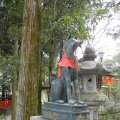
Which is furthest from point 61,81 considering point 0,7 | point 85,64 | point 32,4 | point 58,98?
point 0,7

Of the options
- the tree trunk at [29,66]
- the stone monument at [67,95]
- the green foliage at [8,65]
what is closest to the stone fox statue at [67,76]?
the stone monument at [67,95]

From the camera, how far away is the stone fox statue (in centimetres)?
466

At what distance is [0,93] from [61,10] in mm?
12689

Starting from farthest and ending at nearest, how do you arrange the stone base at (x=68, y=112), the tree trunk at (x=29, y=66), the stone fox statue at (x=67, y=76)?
1. the tree trunk at (x=29, y=66)
2. the stone fox statue at (x=67, y=76)
3. the stone base at (x=68, y=112)

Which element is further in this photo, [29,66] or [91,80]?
[91,80]

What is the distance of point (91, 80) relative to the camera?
9.05m

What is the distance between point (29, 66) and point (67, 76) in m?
2.36

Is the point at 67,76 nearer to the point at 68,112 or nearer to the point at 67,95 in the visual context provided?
the point at 67,95

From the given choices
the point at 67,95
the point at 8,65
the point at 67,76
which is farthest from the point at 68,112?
the point at 8,65

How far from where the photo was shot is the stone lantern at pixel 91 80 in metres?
8.76

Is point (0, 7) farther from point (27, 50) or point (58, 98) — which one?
point (58, 98)

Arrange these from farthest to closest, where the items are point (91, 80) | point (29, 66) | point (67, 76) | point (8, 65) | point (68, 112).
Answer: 1. point (8, 65)
2. point (91, 80)
3. point (29, 66)
4. point (67, 76)
5. point (68, 112)

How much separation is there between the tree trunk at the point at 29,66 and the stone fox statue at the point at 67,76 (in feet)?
6.46

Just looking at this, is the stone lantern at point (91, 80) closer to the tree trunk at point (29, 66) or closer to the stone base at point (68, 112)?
the tree trunk at point (29, 66)
